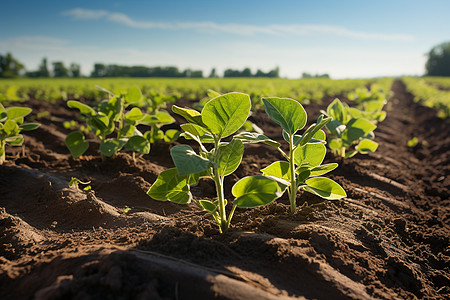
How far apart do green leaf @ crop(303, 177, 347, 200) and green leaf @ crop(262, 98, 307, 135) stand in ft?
1.35

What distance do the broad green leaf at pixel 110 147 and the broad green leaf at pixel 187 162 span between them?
164 centimetres

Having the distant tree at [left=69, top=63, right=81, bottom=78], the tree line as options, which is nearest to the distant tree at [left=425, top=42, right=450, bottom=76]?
the tree line

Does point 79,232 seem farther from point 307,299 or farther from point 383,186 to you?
point 383,186

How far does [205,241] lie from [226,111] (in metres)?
0.65

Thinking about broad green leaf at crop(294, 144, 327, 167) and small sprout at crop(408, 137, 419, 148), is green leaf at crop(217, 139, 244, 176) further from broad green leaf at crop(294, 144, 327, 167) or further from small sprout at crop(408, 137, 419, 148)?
small sprout at crop(408, 137, 419, 148)

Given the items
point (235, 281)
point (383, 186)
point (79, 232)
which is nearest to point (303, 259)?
point (235, 281)

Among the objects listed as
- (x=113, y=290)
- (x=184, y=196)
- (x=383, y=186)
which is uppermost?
(x=184, y=196)

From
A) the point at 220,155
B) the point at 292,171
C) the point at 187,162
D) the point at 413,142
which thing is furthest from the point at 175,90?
the point at 187,162

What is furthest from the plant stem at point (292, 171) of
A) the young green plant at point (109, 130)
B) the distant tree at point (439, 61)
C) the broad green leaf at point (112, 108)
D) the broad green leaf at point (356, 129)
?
the distant tree at point (439, 61)

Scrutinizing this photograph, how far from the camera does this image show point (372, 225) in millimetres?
2207

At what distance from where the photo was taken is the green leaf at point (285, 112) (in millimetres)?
1777

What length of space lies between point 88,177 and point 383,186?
116 inches

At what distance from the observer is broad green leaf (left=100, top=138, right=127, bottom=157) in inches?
116

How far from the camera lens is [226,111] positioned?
1614 millimetres
